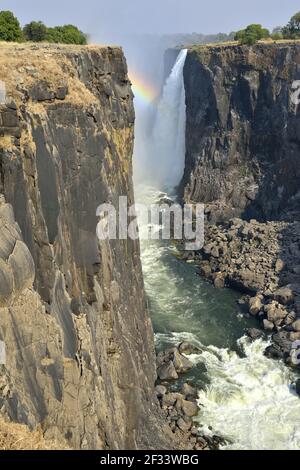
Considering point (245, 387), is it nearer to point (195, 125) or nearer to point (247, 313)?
point (247, 313)

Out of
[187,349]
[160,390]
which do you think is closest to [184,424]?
[160,390]

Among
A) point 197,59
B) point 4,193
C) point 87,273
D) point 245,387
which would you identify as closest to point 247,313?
point 245,387

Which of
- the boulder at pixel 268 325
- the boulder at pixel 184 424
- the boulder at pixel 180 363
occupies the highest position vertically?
the boulder at pixel 268 325

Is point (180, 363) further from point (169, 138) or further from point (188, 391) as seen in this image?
point (169, 138)

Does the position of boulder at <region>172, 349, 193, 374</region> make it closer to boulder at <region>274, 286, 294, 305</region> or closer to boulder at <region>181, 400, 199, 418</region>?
boulder at <region>181, 400, 199, 418</region>

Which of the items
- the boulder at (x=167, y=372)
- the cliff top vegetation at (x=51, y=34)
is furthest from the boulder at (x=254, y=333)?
the cliff top vegetation at (x=51, y=34)

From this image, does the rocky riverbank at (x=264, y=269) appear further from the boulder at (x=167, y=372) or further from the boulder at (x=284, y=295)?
the boulder at (x=167, y=372)

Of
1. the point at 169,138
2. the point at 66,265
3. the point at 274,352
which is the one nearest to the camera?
the point at 66,265

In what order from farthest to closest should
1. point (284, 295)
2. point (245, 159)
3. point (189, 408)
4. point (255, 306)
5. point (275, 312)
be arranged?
point (245, 159) < point (284, 295) < point (255, 306) < point (275, 312) < point (189, 408)
